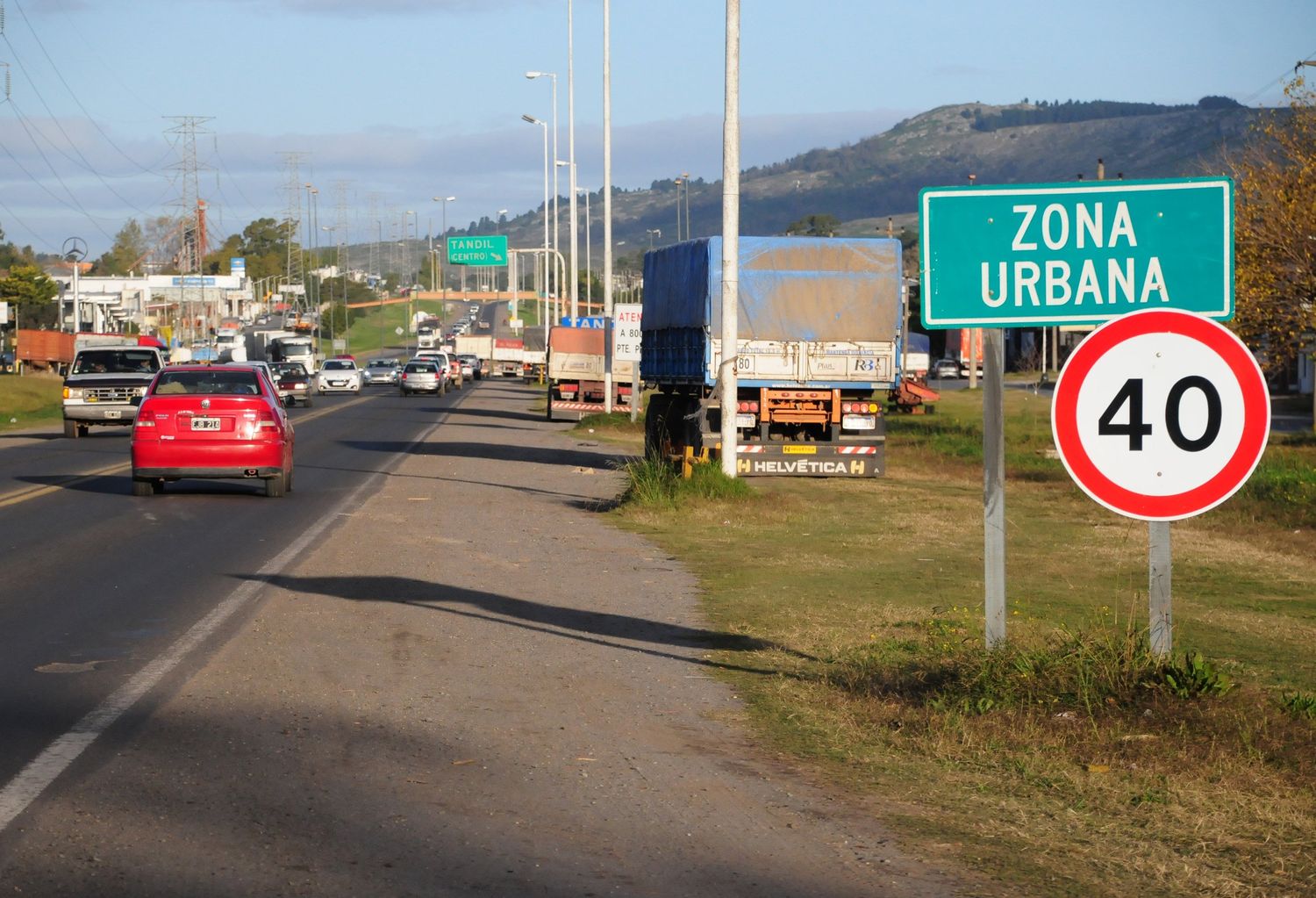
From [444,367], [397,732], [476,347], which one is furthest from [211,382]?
[476,347]

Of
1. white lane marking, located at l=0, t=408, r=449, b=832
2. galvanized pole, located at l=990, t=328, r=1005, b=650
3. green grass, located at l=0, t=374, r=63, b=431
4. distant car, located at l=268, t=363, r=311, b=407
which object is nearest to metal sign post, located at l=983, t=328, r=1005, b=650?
galvanized pole, located at l=990, t=328, r=1005, b=650

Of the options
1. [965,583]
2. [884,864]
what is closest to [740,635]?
[965,583]

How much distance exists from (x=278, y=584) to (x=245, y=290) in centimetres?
18670

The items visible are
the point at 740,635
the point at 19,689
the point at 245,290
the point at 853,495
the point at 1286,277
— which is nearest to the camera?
the point at 19,689

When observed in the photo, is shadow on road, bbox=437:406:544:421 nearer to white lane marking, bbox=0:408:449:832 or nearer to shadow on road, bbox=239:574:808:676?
shadow on road, bbox=239:574:808:676

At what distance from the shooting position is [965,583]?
44.1 ft

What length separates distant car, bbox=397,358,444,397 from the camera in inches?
2643

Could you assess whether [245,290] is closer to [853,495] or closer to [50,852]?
[853,495]

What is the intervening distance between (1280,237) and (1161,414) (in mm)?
28581

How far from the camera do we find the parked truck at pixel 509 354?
330 ft

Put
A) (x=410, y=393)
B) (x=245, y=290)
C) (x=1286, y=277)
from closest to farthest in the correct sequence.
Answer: (x=1286, y=277), (x=410, y=393), (x=245, y=290)

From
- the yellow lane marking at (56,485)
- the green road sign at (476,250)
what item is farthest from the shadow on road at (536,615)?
the green road sign at (476,250)

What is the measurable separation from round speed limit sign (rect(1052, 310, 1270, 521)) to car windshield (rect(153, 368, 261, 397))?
15027 millimetres

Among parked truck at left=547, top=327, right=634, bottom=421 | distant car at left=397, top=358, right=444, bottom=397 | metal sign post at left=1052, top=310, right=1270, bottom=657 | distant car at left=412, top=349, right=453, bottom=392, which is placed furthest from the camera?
distant car at left=412, top=349, right=453, bottom=392
